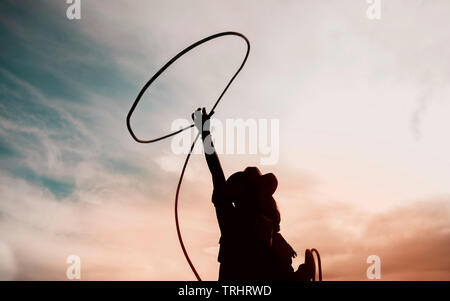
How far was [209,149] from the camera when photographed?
10.6 metres

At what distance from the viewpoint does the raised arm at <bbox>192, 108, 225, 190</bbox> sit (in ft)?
34.8

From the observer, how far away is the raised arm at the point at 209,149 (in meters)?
10.6

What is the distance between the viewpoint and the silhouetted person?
10.6 metres

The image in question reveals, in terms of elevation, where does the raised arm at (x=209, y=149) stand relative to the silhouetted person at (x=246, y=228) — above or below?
above

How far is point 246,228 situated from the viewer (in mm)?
10828

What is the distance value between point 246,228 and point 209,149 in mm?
2547

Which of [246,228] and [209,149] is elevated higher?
[209,149]

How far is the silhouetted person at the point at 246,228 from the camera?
1059 centimetres

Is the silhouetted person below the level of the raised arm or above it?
below
